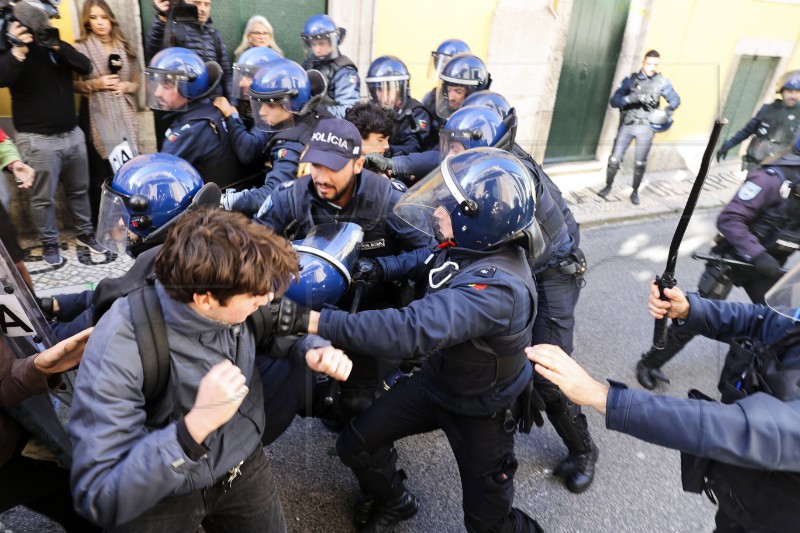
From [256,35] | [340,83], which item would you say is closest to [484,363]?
[340,83]

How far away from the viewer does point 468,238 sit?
2.15 metres

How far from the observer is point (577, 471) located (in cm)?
322

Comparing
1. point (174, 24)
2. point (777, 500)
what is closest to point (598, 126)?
point (174, 24)

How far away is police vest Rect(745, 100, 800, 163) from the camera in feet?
11.6

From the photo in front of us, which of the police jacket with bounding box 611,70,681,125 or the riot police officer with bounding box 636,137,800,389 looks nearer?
the police jacket with bounding box 611,70,681,125

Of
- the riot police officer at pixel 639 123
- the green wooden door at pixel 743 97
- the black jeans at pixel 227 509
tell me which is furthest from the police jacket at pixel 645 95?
the black jeans at pixel 227 509

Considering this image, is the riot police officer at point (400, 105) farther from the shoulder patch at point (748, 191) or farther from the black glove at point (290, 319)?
the black glove at point (290, 319)

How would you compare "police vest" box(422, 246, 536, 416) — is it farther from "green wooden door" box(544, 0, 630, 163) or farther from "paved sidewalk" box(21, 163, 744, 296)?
"green wooden door" box(544, 0, 630, 163)

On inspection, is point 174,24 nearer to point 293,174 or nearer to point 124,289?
point 293,174

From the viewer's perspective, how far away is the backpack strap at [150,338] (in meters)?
1.48

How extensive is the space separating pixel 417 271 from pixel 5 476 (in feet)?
6.45

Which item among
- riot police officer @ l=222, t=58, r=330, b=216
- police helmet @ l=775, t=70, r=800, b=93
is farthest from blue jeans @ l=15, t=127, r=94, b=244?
police helmet @ l=775, t=70, r=800, b=93

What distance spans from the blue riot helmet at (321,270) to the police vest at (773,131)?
2784 mm

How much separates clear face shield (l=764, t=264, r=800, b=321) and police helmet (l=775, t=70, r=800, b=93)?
9.57 ft
